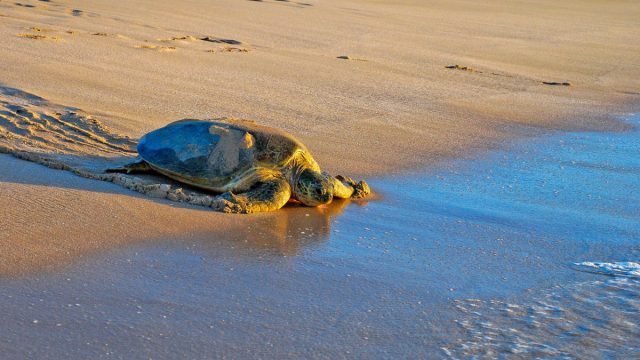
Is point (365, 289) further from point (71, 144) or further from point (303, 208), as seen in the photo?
point (71, 144)

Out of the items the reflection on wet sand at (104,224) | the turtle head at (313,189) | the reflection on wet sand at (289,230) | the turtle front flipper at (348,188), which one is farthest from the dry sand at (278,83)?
the turtle front flipper at (348,188)

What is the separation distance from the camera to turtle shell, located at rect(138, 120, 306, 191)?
16.7 feet

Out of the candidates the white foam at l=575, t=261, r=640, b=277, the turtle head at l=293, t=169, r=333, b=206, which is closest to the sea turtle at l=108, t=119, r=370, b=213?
the turtle head at l=293, t=169, r=333, b=206

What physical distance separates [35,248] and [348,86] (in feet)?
16.9

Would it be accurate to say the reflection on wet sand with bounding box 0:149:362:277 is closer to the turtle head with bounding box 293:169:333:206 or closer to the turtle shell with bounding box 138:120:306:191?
the turtle head with bounding box 293:169:333:206

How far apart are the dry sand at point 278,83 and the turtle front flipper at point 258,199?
11 centimetres

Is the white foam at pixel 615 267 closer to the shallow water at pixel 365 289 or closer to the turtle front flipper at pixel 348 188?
the shallow water at pixel 365 289

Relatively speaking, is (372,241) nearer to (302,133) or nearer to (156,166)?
(156,166)

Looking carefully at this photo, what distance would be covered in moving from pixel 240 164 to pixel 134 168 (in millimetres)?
641

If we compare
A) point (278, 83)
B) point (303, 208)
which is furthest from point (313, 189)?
point (278, 83)

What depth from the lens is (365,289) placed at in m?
3.82

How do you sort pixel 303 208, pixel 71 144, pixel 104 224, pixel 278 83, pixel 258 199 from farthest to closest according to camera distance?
pixel 278 83 < pixel 71 144 < pixel 303 208 < pixel 258 199 < pixel 104 224

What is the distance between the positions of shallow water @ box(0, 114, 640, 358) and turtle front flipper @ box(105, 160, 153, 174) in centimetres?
92

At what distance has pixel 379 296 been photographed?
376cm
